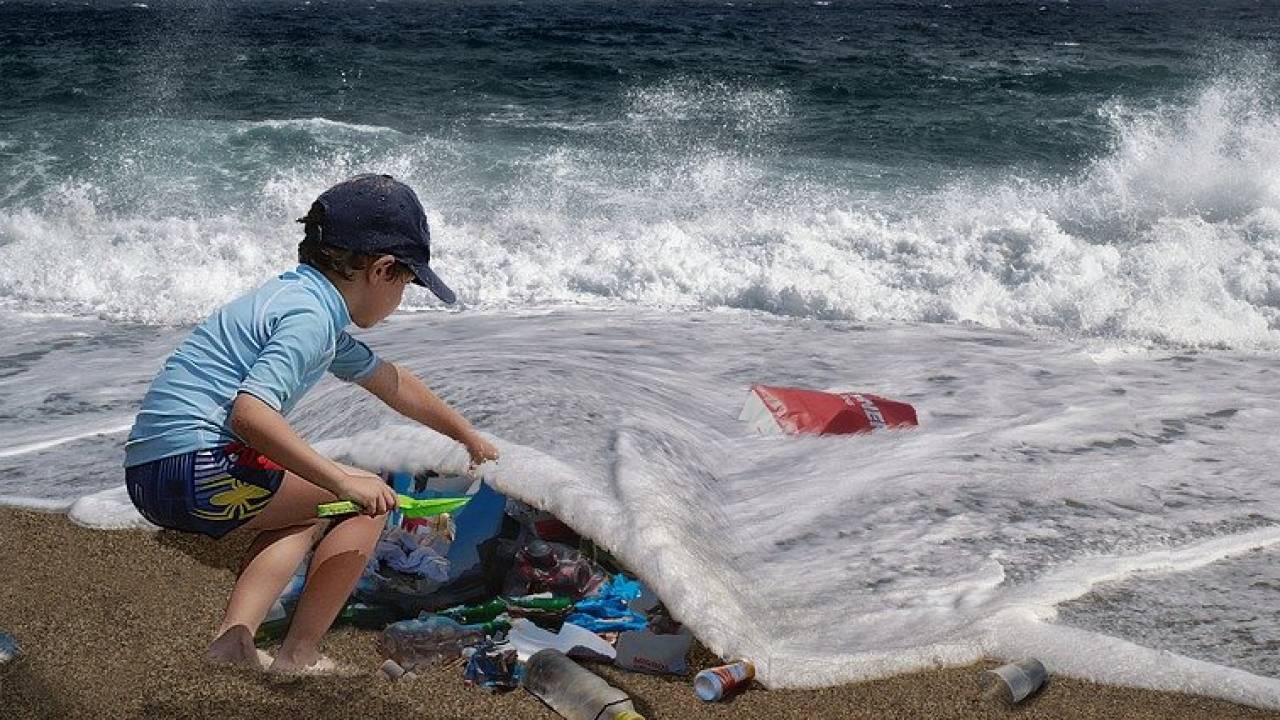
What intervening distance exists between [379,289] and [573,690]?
1084 millimetres

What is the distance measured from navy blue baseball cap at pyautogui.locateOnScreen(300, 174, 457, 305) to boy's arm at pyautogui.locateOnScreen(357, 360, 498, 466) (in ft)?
1.45

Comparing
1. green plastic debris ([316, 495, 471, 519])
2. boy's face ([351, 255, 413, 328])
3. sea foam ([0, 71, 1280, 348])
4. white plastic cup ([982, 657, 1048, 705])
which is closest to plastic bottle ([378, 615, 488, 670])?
green plastic debris ([316, 495, 471, 519])

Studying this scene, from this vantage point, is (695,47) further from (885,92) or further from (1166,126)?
(1166,126)

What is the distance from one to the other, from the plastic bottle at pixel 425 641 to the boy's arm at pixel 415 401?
495 mm

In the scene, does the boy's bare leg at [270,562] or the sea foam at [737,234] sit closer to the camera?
the boy's bare leg at [270,562]

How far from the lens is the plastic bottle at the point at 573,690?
3.11m

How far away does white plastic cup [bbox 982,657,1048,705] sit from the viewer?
3250 millimetres

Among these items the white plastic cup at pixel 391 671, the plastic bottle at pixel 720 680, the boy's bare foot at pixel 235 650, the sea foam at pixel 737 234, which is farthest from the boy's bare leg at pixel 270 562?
the sea foam at pixel 737 234

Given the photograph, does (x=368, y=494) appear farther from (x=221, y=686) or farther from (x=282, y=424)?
(x=221, y=686)

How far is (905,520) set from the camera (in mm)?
4598

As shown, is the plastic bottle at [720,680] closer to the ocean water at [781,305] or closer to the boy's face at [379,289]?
the ocean water at [781,305]

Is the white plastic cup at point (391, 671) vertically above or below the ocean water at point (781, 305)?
above

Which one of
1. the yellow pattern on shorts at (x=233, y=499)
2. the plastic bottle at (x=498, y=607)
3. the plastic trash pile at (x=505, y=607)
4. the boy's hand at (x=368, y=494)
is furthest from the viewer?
the plastic bottle at (x=498, y=607)

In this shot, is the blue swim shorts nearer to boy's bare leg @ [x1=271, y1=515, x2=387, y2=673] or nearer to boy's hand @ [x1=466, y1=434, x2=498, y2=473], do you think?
boy's bare leg @ [x1=271, y1=515, x2=387, y2=673]
